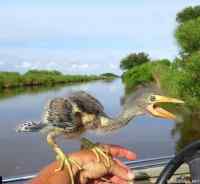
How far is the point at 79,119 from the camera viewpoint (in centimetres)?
287

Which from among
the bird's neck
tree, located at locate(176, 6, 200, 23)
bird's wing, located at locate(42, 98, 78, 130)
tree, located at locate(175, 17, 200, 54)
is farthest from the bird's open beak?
tree, located at locate(176, 6, 200, 23)

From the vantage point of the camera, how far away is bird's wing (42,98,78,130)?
275cm

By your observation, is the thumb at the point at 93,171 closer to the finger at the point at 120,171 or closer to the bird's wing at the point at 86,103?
the finger at the point at 120,171

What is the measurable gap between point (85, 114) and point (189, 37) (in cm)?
2675

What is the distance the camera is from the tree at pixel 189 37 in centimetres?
2869

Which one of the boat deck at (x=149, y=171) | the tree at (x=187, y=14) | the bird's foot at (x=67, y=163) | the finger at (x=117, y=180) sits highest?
the tree at (x=187, y=14)

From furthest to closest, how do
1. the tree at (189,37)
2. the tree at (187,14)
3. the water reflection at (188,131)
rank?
the tree at (187,14) → the tree at (189,37) → the water reflection at (188,131)

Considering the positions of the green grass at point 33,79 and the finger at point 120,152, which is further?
the green grass at point 33,79

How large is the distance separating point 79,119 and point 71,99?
0.42 ft

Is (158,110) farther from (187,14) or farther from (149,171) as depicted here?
(187,14)

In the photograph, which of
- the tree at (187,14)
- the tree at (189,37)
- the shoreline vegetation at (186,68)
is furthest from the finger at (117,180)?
the tree at (187,14)

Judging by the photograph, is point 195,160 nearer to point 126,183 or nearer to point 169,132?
point 126,183

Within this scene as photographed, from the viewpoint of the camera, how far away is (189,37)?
28906mm

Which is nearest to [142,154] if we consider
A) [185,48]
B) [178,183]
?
[185,48]
